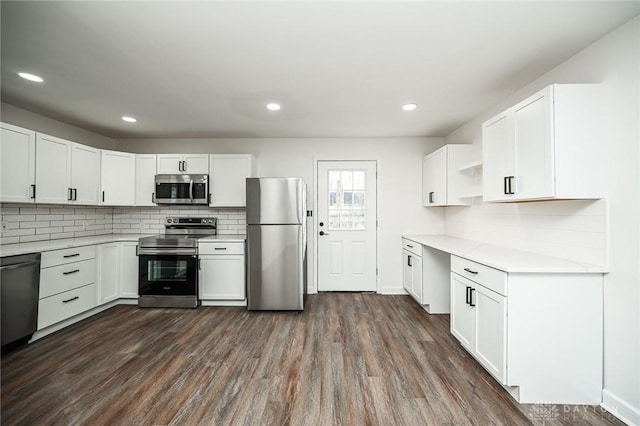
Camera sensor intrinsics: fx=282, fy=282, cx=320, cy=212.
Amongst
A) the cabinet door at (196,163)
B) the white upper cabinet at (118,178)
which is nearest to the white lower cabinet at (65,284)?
the white upper cabinet at (118,178)

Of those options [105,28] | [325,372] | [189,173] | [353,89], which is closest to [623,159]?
[353,89]

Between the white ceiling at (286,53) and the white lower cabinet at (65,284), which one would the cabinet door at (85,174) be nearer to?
the white ceiling at (286,53)

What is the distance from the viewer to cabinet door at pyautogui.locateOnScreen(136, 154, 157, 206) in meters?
4.11

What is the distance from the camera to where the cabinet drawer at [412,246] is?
11.9 feet

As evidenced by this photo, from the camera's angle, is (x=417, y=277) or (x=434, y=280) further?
(x=417, y=277)

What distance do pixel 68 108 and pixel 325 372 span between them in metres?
3.86

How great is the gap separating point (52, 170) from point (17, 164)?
0.36 m

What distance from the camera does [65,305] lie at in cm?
305

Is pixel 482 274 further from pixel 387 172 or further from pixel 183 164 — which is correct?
Result: pixel 183 164

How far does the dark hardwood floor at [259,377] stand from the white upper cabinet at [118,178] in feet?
5.29

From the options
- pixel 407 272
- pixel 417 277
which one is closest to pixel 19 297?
pixel 417 277

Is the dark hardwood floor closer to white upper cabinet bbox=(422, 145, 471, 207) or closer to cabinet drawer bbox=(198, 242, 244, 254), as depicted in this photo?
cabinet drawer bbox=(198, 242, 244, 254)

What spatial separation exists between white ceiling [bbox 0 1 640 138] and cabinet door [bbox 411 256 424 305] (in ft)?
6.07

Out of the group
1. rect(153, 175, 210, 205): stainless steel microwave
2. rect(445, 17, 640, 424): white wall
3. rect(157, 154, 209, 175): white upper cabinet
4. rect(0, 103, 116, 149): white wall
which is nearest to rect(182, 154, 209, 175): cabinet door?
rect(157, 154, 209, 175): white upper cabinet
